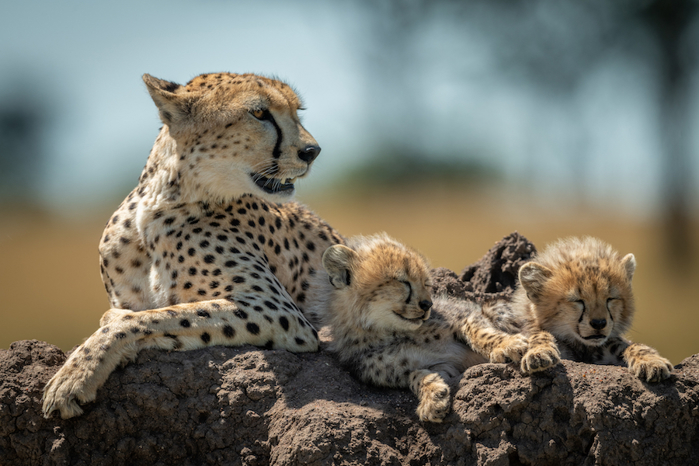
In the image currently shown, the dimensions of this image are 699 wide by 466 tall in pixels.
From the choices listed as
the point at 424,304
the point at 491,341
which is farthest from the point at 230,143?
the point at 491,341

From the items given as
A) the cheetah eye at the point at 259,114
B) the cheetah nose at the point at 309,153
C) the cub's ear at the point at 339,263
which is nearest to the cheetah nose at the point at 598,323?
the cub's ear at the point at 339,263

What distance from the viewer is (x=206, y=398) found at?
8.66 feet

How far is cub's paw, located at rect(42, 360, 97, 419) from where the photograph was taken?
252 cm

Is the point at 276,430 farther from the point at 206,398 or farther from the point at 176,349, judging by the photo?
the point at 176,349

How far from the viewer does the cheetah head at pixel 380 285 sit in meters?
2.73

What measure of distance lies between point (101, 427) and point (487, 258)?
2632 millimetres

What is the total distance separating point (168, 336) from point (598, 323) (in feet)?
6.01

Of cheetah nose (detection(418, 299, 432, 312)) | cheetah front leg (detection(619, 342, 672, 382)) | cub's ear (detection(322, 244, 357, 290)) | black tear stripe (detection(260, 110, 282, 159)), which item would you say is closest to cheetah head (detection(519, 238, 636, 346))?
cheetah front leg (detection(619, 342, 672, 382))

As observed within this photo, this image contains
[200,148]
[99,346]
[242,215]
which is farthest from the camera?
[242,215]

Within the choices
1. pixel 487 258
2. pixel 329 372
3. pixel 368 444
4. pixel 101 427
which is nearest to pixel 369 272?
pixel 329 372

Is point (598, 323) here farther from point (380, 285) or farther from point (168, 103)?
point (168, 103)

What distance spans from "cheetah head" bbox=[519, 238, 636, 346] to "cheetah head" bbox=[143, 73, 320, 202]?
134 centimetres

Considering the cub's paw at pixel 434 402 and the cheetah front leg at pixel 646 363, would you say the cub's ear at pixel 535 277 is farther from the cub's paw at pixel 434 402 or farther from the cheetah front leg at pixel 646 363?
the cub's paw at pixel 434 402

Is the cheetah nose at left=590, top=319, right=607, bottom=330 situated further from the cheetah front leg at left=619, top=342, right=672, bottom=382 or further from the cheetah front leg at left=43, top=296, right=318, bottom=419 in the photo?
the cheetah front leg at left=43, top=296, right=318, bottom=419
